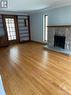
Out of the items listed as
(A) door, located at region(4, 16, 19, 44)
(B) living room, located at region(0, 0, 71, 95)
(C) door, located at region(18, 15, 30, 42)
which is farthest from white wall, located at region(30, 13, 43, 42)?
(A) door, located at region(4, 16, 19, 44)

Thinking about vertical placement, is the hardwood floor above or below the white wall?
below

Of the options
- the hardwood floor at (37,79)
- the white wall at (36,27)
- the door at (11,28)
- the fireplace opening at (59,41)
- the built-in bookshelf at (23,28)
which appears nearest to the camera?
the hardwood floor at (37,79)

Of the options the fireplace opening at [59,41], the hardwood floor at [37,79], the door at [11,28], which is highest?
the door at [11,28]

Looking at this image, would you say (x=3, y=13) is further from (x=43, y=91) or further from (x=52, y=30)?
(x=43, y=91)

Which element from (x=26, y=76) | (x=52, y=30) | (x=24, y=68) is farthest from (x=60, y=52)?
(x=26, y=76)

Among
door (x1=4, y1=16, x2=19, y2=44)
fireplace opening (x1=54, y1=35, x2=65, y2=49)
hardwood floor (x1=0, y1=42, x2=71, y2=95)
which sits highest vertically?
door (x1=4, y1=16, x2=19, y2=44)

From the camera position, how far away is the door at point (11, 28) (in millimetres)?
6645

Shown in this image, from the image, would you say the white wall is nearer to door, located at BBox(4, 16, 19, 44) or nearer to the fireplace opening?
door, located at BBox(4, 16, 19, 44)

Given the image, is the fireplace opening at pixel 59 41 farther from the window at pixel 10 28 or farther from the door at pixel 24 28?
the window at pixel 10 28

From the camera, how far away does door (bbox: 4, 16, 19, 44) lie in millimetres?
6645

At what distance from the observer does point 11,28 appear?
6.92 m

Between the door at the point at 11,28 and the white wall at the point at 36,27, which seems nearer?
the door at the point at 11,28

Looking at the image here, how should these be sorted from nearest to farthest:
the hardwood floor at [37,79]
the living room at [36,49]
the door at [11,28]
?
1. the hardwood floor at [37,79]
2. the living room at [36,49]
3. the door at [11,28]

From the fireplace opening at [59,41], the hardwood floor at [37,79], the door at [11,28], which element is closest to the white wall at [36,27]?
the door at [11,28]
